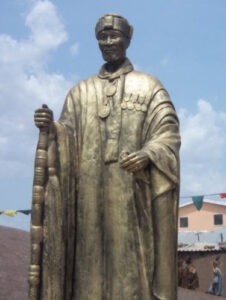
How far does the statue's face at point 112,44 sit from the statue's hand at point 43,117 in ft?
3.02

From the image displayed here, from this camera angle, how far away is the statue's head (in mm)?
6289

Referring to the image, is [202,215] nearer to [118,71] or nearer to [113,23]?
[118,71]

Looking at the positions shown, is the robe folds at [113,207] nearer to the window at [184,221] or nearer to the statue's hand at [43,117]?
the statue's hand at [43,117]

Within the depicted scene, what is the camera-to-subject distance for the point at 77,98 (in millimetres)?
6383

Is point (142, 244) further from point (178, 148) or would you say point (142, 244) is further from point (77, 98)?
point (77, 98)

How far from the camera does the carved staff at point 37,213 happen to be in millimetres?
5695

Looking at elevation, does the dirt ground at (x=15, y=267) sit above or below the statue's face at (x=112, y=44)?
below

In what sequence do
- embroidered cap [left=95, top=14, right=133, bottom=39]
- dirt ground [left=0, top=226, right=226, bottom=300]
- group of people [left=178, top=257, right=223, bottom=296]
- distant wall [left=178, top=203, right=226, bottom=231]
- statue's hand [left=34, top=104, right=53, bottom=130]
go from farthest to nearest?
distant wall [left=178, top=203, right=226, bottom=231], group of people [left=178, top=257, right=223, bottom=296], dirt ground [left=0, top=226, right=226, bottom=300], embroidered cap [left=95, top=14, right=133, bottom=39], statue's hand [left=34, top=104, right=53, bottom=130]

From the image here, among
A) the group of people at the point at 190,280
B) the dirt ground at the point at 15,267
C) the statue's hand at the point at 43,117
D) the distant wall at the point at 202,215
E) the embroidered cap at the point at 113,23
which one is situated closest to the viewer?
the statue's hand at the point at 43,117

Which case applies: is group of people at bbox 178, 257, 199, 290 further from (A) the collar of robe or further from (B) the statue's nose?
(B) the statue's nose

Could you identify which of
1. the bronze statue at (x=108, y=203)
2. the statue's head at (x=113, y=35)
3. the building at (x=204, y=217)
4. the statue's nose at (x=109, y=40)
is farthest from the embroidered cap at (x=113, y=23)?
the building at (x=204, y=217)

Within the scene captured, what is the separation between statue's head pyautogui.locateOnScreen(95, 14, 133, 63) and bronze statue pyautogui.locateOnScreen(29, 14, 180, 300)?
464mm

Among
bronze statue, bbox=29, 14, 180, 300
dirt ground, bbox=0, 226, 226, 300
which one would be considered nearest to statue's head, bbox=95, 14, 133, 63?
bronze statue, bbox=29, 14, 180, 300

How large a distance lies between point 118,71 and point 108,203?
1.33m
